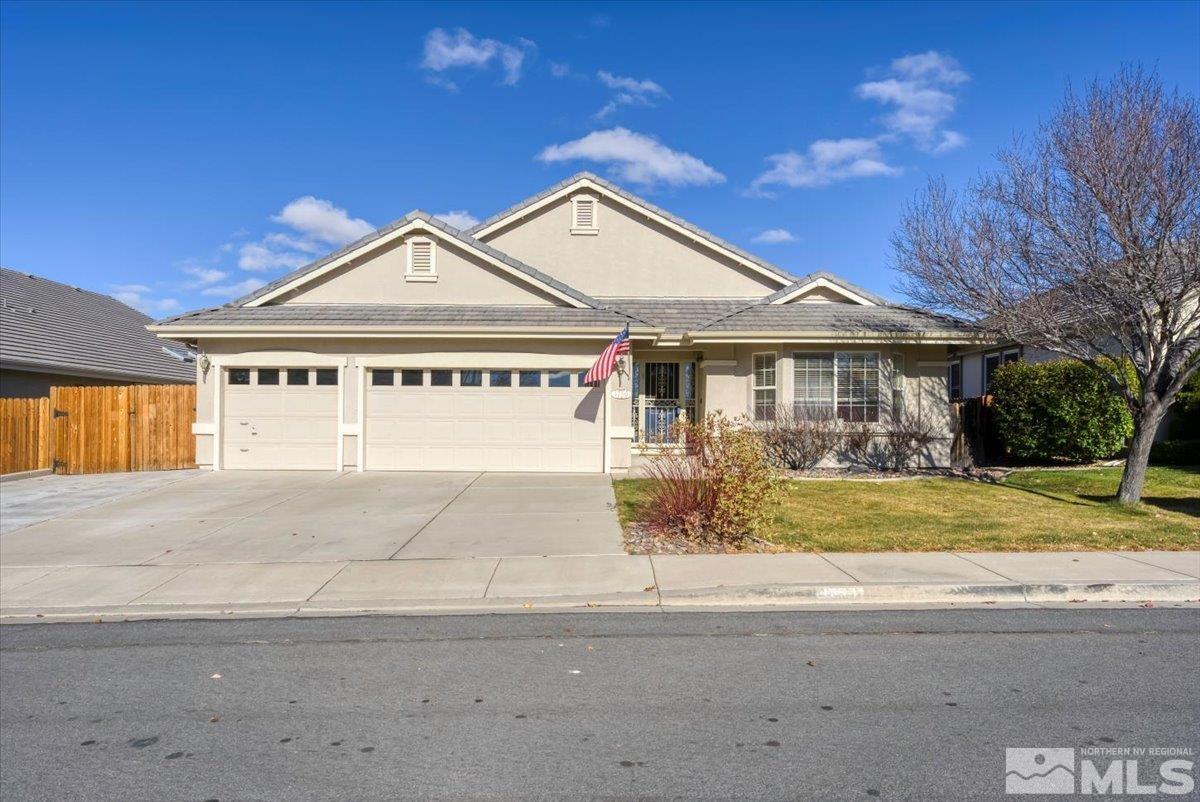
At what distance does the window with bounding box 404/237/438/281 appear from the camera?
16219 mm

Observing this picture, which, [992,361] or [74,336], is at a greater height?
[74,336]

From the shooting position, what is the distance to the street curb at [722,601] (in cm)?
Answer: 686

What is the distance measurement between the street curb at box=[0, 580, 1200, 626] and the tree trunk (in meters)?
4.78

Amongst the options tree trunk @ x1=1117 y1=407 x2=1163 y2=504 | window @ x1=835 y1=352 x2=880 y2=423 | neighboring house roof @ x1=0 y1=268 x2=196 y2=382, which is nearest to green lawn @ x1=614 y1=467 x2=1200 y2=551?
tree trunk @ x1=1117 y1=407 x2=1163 y2=504

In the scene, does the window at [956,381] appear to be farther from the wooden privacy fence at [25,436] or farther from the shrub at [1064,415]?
the wooden privacy fence at [25,436]

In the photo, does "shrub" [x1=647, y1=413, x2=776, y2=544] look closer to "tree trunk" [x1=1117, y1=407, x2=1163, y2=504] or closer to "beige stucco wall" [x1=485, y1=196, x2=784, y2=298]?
"tree trunk" [x1=1117, y1=407, x2=1163, y2=504]

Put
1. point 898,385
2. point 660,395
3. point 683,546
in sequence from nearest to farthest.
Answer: point 683,546, point 898,385, point 660,395

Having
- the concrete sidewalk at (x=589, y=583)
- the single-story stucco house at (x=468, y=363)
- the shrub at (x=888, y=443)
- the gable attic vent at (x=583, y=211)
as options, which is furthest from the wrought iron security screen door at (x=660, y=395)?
the concrete sidewalk at (x=589, y=583)

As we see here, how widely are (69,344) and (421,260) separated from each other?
13329 millimetres

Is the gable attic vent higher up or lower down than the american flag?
higher up

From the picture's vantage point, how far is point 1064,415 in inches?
607

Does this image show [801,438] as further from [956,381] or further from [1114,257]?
[956,381]

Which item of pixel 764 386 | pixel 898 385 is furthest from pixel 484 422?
pixel 898 385

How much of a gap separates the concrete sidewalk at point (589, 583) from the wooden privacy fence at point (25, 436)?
9.31 meters
